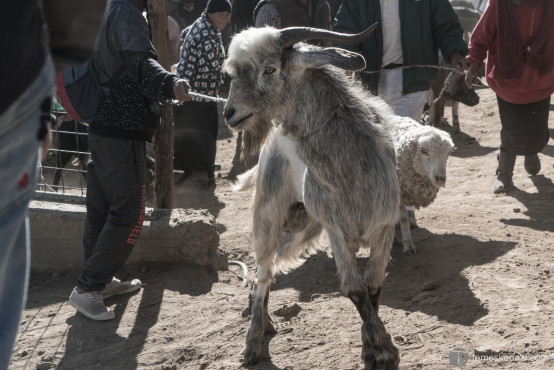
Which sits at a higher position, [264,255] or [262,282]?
[264,255]

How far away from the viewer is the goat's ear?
3.76 metres

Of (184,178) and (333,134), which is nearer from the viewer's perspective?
(333,134)

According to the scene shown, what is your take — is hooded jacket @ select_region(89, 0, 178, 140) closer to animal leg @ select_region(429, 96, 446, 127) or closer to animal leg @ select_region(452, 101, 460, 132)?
animal leg @ select_region(429, 96, 446, 127)

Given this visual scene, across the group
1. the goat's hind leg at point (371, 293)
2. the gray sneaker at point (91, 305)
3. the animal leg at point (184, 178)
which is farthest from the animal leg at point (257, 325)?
the animal leg at point (184, 178)

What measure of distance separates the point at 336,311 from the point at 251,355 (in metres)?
0.71

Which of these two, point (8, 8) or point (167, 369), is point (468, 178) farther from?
point (8, 8)

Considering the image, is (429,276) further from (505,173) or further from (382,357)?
(505,173)

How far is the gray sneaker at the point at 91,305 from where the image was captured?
4930 millimetres

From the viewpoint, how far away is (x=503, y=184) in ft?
24.0

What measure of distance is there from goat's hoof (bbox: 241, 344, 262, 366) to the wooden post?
196cm

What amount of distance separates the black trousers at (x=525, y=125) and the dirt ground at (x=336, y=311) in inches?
26.3

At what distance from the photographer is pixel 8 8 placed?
144cm

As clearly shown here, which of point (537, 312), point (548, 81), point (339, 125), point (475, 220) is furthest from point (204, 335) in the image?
point (548, 81)

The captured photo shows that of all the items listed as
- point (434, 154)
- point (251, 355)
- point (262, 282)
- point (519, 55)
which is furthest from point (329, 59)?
point (519, 55)
